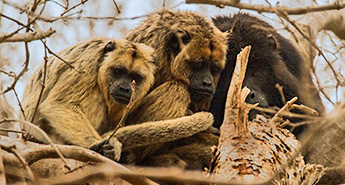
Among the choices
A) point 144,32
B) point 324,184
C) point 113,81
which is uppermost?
point 144,32

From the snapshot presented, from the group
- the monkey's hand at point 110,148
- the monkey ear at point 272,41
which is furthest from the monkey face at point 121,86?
the monkey ear at point 272,41

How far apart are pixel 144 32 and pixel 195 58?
2.59 ft

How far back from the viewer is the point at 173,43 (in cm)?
608

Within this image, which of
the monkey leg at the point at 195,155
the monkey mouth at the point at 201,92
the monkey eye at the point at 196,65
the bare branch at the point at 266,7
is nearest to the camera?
the bare branch at the point at 266,7

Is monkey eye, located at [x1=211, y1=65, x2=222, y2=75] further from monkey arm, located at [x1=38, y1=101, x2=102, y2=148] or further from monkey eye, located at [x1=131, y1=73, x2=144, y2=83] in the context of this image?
monkey arm, located at [x1=38, y1=101, x2=102, y2=148]

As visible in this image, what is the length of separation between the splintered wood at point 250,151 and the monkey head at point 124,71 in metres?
1.35

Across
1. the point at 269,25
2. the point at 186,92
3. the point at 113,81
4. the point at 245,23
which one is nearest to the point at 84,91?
the point at 113,81

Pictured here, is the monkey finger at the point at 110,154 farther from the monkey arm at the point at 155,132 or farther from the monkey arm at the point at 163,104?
the monkey arm at the point at 163,104

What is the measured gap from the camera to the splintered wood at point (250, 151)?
419 cm

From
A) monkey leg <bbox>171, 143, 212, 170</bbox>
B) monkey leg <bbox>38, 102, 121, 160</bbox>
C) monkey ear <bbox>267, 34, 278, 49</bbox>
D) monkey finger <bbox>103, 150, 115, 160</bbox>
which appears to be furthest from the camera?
monkey ear <bbox>267, 34, 278, 49</bbox>

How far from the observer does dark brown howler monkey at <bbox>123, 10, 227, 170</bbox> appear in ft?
18.0

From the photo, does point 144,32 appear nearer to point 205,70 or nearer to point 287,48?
point 205,70

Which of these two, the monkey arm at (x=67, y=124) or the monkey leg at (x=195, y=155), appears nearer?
the monkey arm at (x=67, y=124)

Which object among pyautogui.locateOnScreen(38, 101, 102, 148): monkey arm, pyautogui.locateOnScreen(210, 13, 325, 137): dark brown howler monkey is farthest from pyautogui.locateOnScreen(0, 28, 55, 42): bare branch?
pyautogui.locateOnScreen(210, 13, 325, 137): dark brown howler monkey
